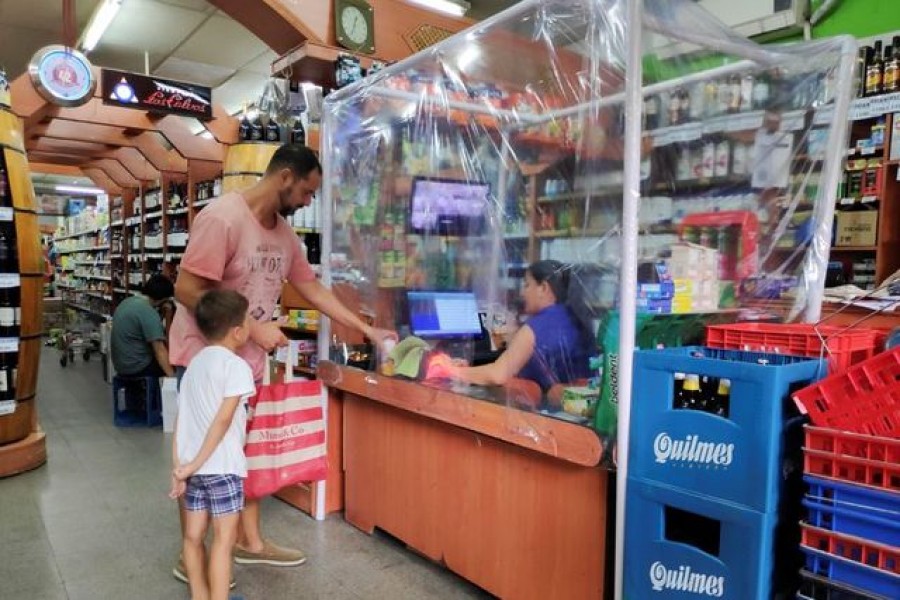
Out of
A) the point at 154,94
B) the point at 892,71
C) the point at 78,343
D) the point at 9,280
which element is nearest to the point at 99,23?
the point at 154,94

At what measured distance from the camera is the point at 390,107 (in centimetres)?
309

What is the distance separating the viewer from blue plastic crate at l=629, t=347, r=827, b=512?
150 cm

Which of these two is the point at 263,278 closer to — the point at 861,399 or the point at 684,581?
the point at 684,581

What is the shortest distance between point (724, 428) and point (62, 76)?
4.92 metres

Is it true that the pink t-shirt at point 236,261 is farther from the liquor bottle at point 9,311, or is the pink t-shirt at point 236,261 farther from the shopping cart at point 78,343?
the shopping cart at point 78,343

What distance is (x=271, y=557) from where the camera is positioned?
281 centimetres

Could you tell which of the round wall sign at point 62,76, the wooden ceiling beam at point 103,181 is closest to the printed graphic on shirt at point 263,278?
the round wall sign at point 62,76

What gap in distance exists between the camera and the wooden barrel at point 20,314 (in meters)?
A: 3.97

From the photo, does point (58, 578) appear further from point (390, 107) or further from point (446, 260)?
point (390, 107)

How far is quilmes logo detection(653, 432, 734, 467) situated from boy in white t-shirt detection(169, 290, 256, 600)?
1.29 m

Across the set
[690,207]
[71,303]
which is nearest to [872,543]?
[690,207]

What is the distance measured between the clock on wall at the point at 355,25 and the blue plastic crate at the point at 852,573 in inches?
135

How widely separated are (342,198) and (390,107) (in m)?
0.56

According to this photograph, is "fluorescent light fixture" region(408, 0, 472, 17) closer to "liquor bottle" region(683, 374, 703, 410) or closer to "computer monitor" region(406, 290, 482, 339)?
"computer monitor" region(406, 290, 482, 339)
